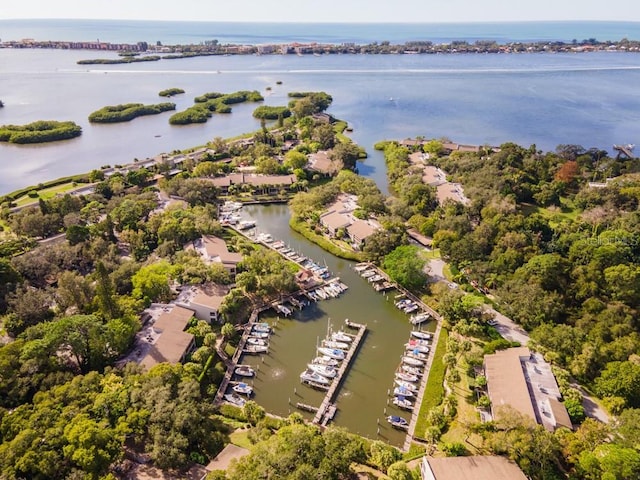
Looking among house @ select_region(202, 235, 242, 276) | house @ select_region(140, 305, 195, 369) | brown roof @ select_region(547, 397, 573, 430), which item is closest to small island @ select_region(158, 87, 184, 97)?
house @ select_region(202, 235, 242, 276)

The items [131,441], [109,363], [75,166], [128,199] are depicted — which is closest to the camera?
[131,441]

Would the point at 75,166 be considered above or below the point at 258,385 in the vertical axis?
above

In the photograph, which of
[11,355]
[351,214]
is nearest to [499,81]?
[351,214]

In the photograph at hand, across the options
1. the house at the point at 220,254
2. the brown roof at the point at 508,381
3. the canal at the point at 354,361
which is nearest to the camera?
the brown roof at the point at 508,381

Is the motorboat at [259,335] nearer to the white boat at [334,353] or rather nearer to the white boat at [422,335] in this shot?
the white boat at [334,353]

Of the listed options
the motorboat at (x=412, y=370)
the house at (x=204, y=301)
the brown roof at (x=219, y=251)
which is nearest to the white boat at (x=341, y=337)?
the motorboat at (x=412, y=370)

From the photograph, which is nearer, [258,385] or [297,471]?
[297,471]

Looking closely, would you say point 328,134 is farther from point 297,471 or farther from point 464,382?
point 297,471
